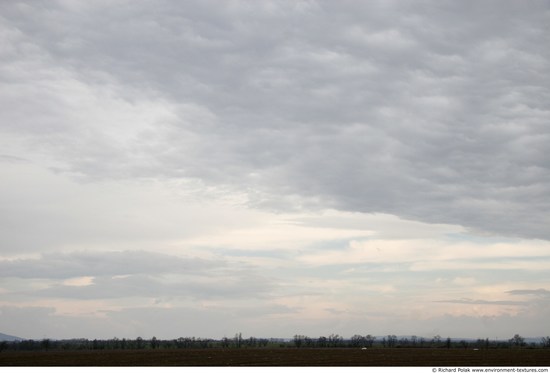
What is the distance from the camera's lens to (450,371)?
239ft

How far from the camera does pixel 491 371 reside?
7531cm

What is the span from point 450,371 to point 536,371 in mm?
9927

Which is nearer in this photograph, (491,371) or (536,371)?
(536,371)

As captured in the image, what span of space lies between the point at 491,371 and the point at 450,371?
6.60m

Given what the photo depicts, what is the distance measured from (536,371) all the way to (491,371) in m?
6.25

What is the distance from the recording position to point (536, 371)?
2773 inches
